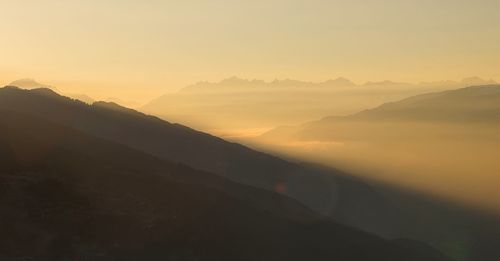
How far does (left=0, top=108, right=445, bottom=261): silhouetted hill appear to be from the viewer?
198 feet

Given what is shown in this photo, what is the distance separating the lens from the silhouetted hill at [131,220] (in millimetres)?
60219

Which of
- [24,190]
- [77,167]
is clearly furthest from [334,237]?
[24,190]

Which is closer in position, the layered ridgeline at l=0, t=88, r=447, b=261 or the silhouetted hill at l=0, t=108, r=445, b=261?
the silhouetted hill at l=0, t=108, r=445, b=261

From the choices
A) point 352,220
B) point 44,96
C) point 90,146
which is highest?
point 44,96

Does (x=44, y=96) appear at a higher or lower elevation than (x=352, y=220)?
higher

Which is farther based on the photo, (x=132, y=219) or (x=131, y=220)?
(x=132, y=219)

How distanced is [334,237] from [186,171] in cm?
→ 3575

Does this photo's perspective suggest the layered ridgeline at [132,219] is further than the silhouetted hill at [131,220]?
Yes

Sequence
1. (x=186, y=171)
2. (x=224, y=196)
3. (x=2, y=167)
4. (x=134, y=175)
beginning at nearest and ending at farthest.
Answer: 1. (x=2, y=167)
2. (x=134, y=175)
3. (x=224, y=196)
4. (x=186, y=171)

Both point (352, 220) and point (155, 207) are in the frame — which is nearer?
point (155, 207)

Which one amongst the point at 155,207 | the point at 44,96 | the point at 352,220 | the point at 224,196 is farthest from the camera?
the point at 44,96

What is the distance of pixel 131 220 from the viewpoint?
69438mm

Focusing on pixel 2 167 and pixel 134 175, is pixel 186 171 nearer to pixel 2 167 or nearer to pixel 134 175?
pixel 134 175

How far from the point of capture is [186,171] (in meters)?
117
